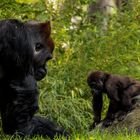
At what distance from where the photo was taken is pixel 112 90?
7387 mm

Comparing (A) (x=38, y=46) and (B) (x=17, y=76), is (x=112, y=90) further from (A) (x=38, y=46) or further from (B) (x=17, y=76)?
(B) (x=17, y=76)

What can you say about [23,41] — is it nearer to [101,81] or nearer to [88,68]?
[101,81]

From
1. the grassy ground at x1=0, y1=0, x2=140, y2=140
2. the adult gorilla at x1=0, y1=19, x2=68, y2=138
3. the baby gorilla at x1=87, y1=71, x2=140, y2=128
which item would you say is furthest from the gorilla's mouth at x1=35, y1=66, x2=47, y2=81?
the grassy ground at x1=0, y1=0, x2=140, y2=140

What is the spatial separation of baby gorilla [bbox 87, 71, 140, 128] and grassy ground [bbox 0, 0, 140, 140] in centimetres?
32

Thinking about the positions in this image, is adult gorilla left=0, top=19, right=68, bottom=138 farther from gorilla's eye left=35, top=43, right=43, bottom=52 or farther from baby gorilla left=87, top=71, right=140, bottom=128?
baby gorilla left=87, top=71, right=140, bottom=128

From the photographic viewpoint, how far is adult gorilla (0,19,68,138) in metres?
4.53

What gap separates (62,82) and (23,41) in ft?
10.5

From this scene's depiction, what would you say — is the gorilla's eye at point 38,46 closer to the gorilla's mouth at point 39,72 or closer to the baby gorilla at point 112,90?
the gorilla's mouth at point 39,72

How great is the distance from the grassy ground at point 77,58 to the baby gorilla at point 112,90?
12.5 inches

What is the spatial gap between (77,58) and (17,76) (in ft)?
12.3

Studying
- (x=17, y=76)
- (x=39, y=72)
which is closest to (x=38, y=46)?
(x=39, y=72)

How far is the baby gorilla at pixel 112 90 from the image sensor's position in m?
7.20

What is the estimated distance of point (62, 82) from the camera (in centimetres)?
774

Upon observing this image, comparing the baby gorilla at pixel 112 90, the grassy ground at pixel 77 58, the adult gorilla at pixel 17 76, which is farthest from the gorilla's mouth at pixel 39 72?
the grassy ground at pixel 77 58
